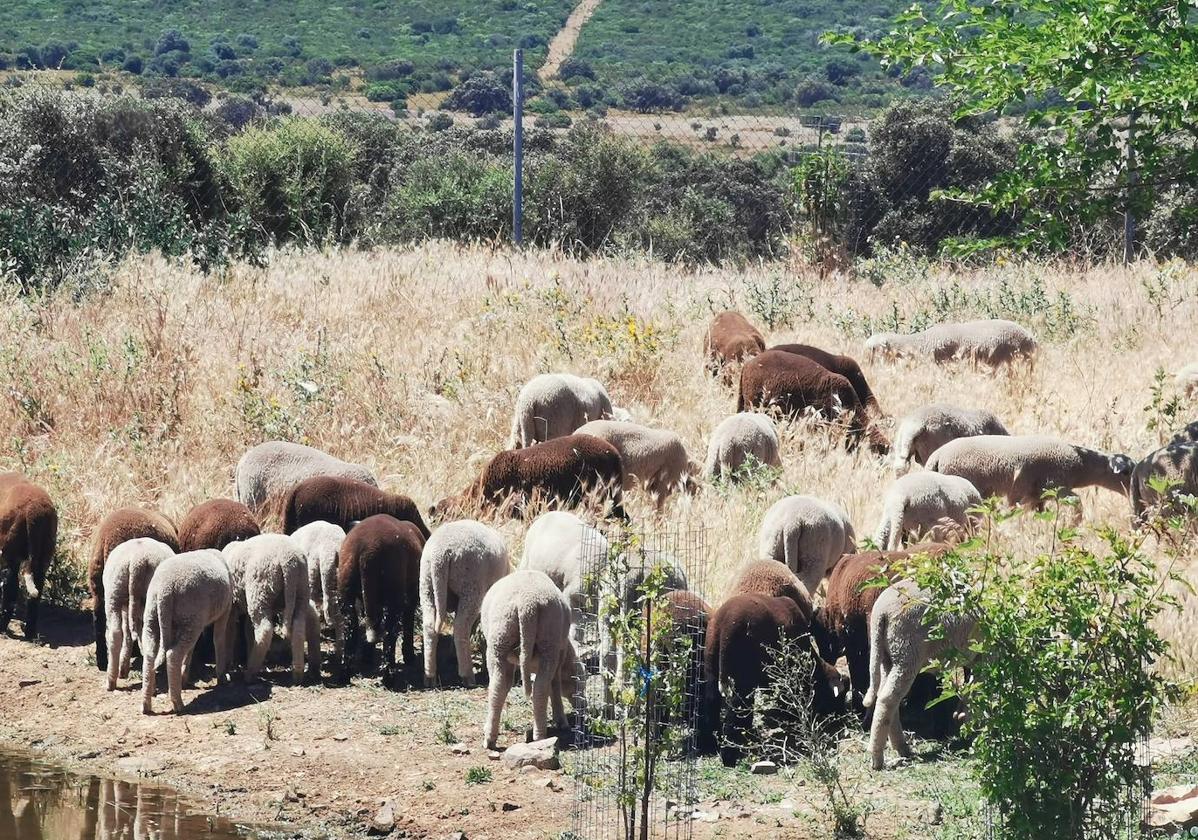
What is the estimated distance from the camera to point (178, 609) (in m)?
9.29

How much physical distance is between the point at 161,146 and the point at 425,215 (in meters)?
5.11

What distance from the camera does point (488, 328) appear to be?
54.6 ft

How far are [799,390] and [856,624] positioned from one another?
18.0ft

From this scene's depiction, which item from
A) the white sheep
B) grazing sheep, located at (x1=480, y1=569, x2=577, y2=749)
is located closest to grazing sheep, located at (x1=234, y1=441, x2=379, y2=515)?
grazing sheep, located at (x1=480, y1=569, x2=577, y2=749)

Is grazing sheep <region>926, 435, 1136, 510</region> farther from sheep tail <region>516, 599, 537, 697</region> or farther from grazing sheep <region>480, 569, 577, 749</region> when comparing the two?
sheep tail <region>516, 599, 537, 697</region>

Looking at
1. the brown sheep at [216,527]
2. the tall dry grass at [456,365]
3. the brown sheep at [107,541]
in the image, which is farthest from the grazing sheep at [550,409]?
the brown sheep at [107,541]

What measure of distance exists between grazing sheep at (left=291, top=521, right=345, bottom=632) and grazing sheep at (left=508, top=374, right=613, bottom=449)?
11.0ft

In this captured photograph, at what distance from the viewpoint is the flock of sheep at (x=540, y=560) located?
859cm

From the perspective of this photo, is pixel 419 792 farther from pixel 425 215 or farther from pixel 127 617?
pixel 425 215

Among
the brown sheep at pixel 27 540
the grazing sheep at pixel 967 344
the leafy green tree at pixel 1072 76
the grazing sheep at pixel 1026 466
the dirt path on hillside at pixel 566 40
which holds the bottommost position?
the brown sheep at pixel 27 540

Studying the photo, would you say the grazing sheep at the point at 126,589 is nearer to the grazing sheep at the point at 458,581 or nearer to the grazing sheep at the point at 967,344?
the grazing sheep at the point at 458,581

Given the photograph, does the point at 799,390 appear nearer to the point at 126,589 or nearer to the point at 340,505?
the point at 340,505

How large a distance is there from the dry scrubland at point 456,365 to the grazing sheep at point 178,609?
242 cm

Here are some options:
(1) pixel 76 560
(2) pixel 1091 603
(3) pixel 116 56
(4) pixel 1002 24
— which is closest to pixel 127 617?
(1) pixel 76 560
